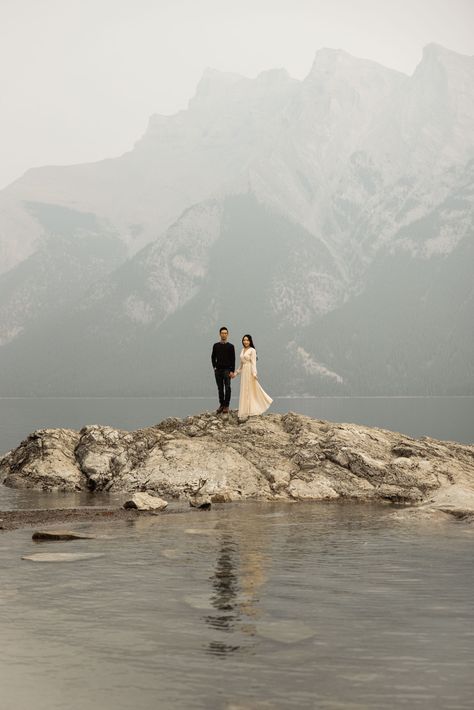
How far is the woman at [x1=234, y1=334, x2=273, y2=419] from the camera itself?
101 ft

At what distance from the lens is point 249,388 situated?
30.8m

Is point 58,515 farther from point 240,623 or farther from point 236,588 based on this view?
point 240,623

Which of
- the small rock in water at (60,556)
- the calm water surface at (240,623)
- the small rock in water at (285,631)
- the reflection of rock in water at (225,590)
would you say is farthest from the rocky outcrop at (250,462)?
the small rock in water at (285,631)

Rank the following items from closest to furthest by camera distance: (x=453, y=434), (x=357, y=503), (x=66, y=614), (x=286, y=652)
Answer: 1. (x=286, y=652)
2. (x=66, y=614)
3. (x=357, y=503)
4. (x=453, y=434)

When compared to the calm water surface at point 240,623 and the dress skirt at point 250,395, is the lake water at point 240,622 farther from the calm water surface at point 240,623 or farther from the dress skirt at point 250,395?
the dress skirt at point 250,395

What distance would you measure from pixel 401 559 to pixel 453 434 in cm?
7801

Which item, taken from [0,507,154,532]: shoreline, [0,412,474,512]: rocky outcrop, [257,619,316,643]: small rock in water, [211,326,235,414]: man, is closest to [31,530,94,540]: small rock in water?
[0,507,154,532]: shoreline

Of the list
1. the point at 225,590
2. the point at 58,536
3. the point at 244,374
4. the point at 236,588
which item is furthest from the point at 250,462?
the point at 225,590

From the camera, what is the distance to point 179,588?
13398 millimetres

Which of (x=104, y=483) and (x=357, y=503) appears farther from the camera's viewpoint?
(x=104, y=483)

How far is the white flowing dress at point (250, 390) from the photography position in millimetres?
30688

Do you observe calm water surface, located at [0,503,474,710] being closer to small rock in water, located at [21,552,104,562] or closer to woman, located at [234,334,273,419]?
small rock in water, located at [21,552,104,562]

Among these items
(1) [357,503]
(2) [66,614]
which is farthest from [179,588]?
(1) [357,503]

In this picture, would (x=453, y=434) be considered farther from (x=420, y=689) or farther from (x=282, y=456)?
(x=420, y=689)
